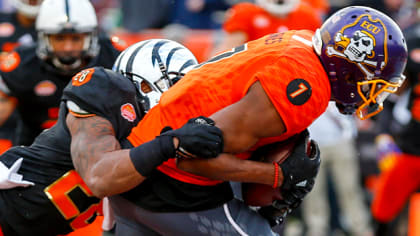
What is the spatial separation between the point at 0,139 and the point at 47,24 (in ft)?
4.06

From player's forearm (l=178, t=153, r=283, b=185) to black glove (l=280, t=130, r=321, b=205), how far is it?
0.17ft

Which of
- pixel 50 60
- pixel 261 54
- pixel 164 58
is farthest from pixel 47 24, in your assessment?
pixel 261 54

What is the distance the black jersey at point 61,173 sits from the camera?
3309 mm

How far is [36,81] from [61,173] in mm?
1692

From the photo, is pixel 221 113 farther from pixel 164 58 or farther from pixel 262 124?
pixel 164 58

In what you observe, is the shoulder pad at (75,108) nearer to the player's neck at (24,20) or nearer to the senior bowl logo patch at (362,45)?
the senior bowl logo patch at (362,45)

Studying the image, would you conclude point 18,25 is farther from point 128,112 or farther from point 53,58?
point 128,112

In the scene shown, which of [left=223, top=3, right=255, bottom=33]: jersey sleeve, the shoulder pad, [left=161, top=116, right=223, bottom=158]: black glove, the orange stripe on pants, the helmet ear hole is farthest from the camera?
[left=223, top=3, right=255, bottom=33]: jersey sleeve

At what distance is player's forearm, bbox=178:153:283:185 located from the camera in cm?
310

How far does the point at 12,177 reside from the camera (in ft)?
11.4

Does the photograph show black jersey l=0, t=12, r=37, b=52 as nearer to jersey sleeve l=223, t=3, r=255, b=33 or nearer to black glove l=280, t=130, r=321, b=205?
jersey sleeve l=223, t=3, r=255, b=33

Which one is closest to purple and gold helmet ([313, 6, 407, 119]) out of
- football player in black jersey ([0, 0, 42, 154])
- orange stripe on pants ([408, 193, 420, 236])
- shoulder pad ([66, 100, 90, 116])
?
shoulder pad ([66, 100, 90, 116])

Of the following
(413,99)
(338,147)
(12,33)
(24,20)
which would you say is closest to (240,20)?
(338,147)

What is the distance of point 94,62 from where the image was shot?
16.0 feet
